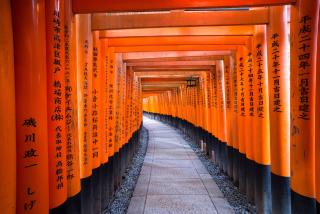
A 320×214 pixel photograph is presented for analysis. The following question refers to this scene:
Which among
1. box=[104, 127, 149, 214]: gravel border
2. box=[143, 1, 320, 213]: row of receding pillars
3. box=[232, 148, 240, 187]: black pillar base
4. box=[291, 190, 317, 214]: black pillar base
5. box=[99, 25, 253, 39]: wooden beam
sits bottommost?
box=[104, 127, 149, 214]: gravel border

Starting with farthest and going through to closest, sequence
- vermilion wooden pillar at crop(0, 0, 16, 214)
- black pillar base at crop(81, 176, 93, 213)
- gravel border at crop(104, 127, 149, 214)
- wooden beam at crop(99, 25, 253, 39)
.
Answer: gravel border at crop(104, 127, 149, 214) → wooden beam at crop(99, 25, 253, 39) → black pillar base at crop(81, 176, 93, 213) → vermilion wooden pillar at crop(0, 0, 16, 214)

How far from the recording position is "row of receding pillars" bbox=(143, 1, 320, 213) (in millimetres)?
3000

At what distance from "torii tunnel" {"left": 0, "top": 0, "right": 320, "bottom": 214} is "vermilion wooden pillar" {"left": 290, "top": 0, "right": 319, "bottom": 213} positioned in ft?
0.03

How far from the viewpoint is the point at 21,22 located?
2.18 m

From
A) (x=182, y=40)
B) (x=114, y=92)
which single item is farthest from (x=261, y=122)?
(x=114, y=92)

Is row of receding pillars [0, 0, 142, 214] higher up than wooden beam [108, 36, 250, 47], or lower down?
lower down

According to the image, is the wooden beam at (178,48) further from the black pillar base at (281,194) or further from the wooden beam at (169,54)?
the black pillar base at (281,194)

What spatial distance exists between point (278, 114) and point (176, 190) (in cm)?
349

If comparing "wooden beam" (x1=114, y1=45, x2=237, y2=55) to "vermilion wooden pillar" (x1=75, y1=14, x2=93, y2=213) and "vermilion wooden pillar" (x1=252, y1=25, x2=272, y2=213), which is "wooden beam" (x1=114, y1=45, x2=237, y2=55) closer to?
"vermilion wooden pillar" (x1=252, y1=25, x2=272, y2=213)

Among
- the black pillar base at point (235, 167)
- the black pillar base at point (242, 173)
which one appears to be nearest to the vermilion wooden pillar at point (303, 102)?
the black pillar base at point (242, 173)

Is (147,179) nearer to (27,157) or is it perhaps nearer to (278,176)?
(278,176)

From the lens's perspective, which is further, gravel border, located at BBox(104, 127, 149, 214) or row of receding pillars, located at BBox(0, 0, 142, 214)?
gravel border, located at BBox(104, 127, 149, 214)

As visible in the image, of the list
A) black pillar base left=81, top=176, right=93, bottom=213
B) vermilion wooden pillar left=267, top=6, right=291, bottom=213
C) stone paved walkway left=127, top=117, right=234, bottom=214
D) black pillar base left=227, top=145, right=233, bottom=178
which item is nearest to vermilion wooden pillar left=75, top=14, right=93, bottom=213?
black pillar base left=81, top=176, right=93, bottom=213

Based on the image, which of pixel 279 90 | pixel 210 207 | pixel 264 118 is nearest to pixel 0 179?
pixel 279 90
